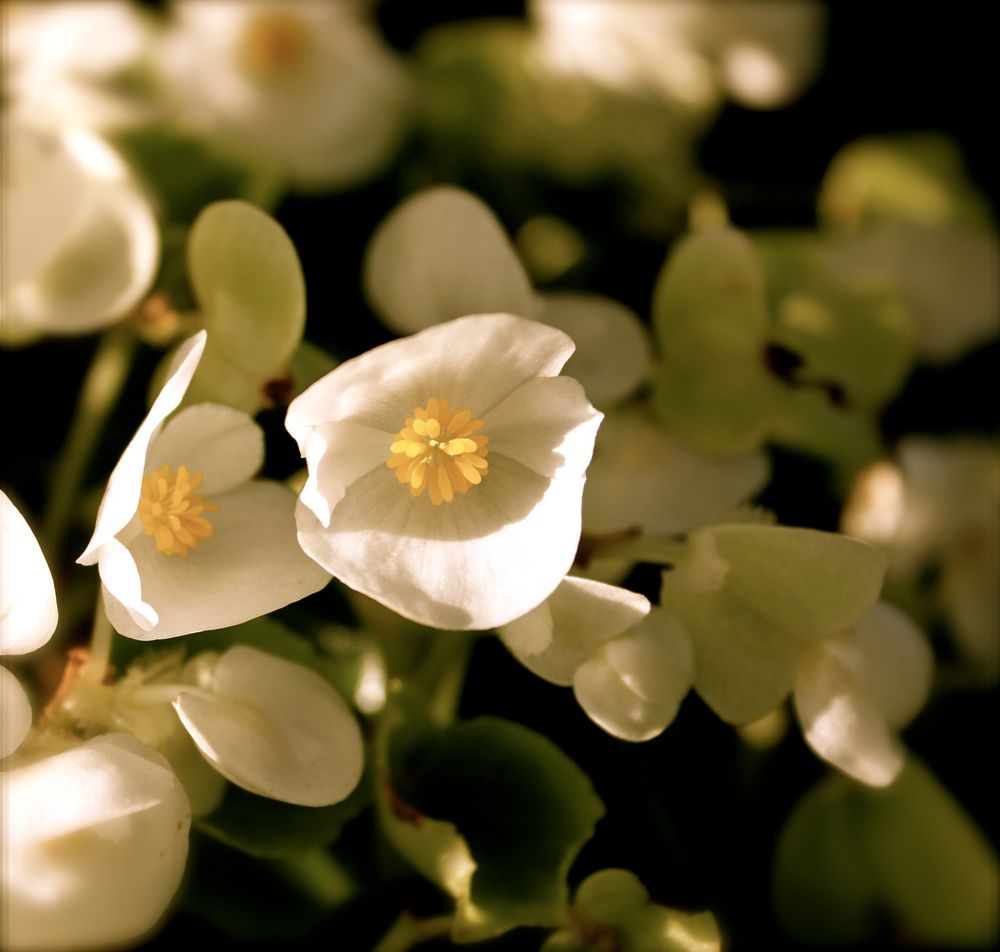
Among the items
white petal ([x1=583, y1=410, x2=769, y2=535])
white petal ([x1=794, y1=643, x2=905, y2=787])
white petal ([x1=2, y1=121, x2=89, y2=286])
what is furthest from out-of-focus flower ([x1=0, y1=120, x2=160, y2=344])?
white petal ([x1=794, y1=643, x2=905, y2=787])

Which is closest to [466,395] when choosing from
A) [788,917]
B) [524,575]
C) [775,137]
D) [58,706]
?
[524,575]

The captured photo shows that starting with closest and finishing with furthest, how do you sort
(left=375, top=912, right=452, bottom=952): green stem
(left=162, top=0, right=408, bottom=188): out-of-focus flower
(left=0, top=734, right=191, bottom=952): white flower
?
(left=0, top=734, right=191, bottom=952): white flower, (left=375, top=912, right=452, bottom=952): green stem, (left=162, top=0, right=408, bottom=188): out-of-focus flower

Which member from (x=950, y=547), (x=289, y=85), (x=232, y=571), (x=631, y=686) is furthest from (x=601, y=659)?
(x=289, y=85)

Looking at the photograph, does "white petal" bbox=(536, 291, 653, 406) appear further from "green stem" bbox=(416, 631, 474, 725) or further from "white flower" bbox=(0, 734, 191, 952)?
"white flower" bbox=(0, 734, 191, 952)

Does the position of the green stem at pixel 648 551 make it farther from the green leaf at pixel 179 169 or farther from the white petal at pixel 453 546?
the green leaf at pixel 179 169

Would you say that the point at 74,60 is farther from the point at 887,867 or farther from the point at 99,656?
the point at 887,867

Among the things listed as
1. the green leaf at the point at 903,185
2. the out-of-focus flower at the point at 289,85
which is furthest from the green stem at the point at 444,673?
the green leaf at the point at 903,185
